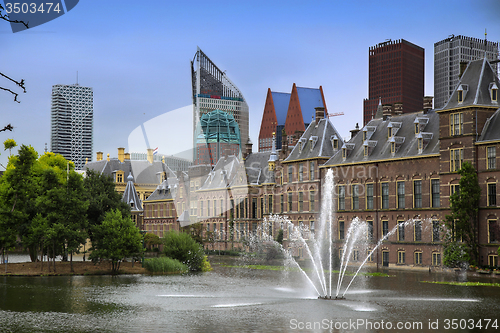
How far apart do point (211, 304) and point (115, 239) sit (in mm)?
24823

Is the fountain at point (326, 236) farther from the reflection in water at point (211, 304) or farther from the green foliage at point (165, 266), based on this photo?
the reflection in water at point (211, 304)

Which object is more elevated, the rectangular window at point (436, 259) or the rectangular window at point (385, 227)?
the rectangular window at point (385, 227)

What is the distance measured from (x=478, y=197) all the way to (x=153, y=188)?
93.1 m

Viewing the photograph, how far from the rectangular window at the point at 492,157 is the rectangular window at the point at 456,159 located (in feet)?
8.24

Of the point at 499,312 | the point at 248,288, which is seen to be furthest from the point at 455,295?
the point at 248,288

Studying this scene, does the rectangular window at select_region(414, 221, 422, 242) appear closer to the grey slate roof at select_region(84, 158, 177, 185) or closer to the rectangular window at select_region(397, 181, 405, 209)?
the rectangular window at select_region(397, 181, 405, 209)

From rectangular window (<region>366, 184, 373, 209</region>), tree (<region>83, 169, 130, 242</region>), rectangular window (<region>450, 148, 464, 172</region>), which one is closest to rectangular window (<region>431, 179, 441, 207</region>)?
rectangular window (<region>450, 148, 464, 172</region>)

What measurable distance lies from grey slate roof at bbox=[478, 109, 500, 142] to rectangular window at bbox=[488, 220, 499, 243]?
7787 mm

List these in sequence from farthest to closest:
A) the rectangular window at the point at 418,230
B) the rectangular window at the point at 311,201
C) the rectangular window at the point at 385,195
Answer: the rectangular window at the point at 311,201 → the rectangular window at the point at 385,195 → the rectangular window at the point at 418,230

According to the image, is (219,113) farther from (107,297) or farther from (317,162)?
(107,297)

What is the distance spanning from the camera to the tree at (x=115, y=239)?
56.6 meters

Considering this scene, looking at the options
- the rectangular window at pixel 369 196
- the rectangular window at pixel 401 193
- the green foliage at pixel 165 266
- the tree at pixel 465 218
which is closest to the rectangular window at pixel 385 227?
the rectangular window at pixel 369 196

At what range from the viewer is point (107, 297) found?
1479 inches

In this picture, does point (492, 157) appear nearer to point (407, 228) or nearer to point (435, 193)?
point (435, 193)
